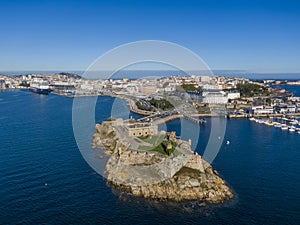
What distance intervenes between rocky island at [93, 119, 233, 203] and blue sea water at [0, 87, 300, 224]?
15.3 inches

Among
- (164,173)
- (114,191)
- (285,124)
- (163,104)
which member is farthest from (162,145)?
(163,104)

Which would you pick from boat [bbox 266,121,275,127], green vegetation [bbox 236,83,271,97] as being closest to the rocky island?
boat [bbox 266,121,275,127]

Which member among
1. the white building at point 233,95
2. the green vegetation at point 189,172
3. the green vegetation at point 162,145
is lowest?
the green vegetation at point 189,172

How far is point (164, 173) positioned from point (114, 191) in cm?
153

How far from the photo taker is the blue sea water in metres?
7.41

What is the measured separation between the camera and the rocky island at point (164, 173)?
335 inches

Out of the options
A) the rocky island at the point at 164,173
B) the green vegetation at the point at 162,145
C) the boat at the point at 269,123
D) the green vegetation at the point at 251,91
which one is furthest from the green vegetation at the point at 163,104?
the rocky island at the point at 164,173

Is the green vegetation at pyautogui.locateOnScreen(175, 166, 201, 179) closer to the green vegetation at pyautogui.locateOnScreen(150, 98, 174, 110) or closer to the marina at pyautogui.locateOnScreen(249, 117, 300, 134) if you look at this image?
the marina at pyautogui.locateOnScreen(249, 117, 300, 134)

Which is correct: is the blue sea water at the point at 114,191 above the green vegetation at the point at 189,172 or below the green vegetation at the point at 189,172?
below

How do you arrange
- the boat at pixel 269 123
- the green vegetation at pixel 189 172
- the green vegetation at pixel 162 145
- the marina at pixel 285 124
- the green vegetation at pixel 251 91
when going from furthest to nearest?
1. the green vegetation at pixel 251 91
2. the boat at pixel 269 123
3. the marina at pixel 285 124
4. the green vegetation at pixel 162 145
5. the green vegetation at pixel 189 172

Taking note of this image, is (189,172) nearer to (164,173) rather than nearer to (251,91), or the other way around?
(164,173)

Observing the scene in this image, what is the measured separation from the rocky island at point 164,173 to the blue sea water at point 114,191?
1.28 feet

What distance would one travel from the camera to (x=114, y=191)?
8.85m

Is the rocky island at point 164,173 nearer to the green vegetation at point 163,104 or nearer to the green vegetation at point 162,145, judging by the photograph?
the green vegetation at point 162,145
